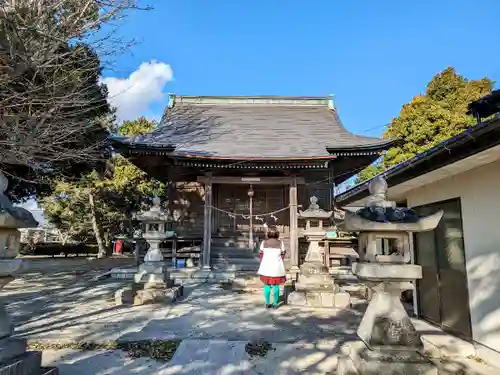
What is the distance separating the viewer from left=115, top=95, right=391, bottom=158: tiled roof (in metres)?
11.5

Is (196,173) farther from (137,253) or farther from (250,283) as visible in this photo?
(250,283)

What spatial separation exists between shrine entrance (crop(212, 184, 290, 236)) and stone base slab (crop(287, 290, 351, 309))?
639 centimetres

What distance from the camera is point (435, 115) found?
15680mm

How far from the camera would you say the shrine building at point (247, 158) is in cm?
1066

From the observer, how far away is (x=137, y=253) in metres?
11.7

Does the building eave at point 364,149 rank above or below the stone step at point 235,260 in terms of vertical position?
above

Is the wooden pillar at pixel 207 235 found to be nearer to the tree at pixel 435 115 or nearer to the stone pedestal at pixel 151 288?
the stone pedestal at pixel 151 288

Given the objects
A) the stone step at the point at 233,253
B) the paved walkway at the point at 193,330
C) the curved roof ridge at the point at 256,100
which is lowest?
the paved walkway at the point at 193,330

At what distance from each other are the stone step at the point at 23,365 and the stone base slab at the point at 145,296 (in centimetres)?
386

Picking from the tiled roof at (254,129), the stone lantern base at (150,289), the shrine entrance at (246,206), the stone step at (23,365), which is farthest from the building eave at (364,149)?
the stone step at (23,365)

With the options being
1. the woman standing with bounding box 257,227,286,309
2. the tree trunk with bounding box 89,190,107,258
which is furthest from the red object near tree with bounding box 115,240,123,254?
the woman standing with bounding box 257,227,286,309

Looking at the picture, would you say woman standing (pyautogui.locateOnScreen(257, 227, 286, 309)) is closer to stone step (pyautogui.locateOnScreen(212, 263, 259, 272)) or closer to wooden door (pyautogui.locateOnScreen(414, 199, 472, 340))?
wooden door (pyautogui.locateOnScreen(414, 199, 472, 340))

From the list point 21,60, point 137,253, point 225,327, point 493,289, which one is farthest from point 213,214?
point 493,289

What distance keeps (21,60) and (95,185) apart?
1595 cm
